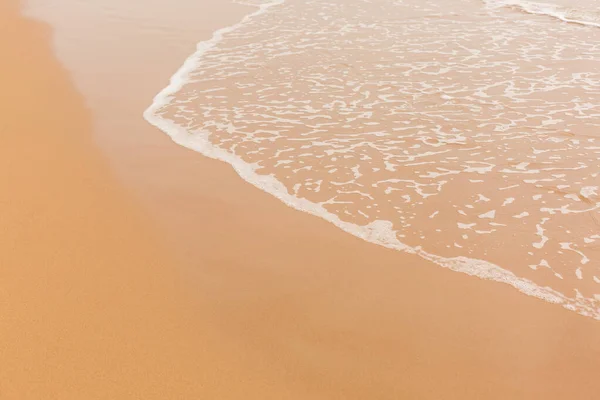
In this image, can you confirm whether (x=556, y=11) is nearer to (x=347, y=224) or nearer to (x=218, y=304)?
(x=347, y=224)

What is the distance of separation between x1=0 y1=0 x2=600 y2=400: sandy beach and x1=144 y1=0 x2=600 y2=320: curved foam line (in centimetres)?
9

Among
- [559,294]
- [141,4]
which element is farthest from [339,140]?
[141,4]

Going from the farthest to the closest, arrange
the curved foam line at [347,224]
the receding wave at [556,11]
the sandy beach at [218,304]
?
the receding wave at [556,11], the curved foam line at [347,224], the sandy beach at [218,304]

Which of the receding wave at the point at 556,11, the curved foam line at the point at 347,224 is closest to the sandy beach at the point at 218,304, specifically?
the curved foam line at the point at 347,224

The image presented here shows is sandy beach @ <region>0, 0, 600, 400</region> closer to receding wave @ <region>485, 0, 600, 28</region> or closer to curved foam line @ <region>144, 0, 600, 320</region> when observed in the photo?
curved foam line @ <region>144, 0, 600, 320</region>

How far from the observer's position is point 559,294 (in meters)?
3.72

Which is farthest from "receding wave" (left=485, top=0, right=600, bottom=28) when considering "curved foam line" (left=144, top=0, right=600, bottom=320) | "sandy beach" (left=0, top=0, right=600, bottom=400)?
"sandy beach" (left=0, top=0, right=600, bottom=400)

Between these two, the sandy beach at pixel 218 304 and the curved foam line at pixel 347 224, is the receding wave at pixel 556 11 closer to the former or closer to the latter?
the curved foam line at pixel 347 224

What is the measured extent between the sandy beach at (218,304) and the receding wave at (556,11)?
7.85m

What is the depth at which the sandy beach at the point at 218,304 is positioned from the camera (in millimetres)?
3010

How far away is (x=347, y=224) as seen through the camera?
4.46 m

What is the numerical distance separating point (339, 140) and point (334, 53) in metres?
2.91

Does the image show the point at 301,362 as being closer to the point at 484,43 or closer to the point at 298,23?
the point at 484,43

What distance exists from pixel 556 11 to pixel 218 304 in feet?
31.9
